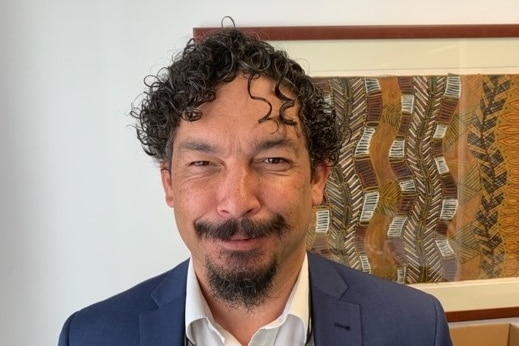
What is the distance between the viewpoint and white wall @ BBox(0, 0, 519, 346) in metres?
1.31

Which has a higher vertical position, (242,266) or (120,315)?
(242,266)

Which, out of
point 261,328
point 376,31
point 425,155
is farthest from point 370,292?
point 376,31

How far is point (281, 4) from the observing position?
4.47ft

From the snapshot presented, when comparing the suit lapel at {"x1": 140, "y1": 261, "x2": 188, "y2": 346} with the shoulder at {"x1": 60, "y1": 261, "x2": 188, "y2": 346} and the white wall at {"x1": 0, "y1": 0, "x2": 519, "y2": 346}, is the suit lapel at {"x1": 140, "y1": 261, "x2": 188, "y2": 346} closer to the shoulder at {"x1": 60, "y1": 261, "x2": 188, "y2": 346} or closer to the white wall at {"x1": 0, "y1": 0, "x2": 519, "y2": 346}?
the shoulder at {"x1": 60, "y1": 261, "x2": 188, "y2": 346}

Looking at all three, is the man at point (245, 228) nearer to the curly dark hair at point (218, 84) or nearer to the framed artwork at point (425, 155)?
the curly dark hair at point (218, 84)

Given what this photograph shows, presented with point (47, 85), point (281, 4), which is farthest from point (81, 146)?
point (281, 4)

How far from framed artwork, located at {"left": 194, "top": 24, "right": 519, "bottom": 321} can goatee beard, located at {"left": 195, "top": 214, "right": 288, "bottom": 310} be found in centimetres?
54

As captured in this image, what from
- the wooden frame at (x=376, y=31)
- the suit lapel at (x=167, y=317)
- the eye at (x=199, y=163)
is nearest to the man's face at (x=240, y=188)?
the eye at (x=199, y=163)

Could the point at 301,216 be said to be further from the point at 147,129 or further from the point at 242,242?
the point at 147,129

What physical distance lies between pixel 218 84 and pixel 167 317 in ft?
1.47

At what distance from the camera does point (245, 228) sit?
0.88 meters

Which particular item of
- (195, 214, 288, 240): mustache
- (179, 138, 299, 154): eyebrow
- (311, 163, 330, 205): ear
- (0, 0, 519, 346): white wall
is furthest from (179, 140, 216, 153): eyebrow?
(0, 0, 519, 346): white wall

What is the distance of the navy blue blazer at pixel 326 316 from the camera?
97cm

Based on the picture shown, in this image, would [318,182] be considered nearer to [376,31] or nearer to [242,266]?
[242,266]
